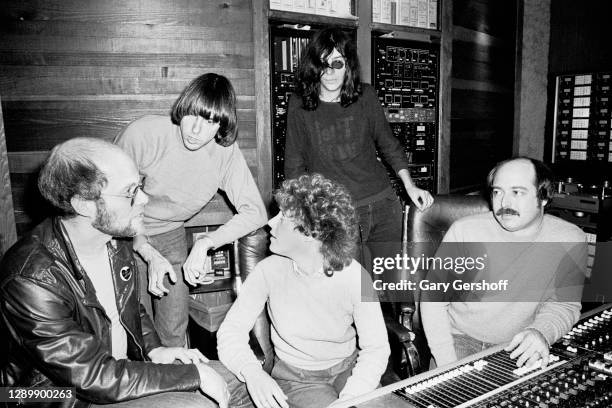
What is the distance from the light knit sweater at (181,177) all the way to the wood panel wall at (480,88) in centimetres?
235

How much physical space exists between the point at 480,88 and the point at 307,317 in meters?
3.38

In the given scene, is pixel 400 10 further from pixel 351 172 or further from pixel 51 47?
pixel 51 47

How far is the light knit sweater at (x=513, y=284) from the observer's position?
195 cm

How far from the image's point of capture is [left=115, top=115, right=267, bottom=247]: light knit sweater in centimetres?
221

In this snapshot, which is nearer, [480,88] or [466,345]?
[466,345]

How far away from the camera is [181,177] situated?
229 cm

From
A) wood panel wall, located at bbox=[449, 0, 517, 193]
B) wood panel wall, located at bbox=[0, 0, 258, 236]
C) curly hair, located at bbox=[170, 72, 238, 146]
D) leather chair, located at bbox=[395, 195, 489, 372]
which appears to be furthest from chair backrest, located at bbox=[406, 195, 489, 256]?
wood panel wall, located at bbox=[449, 0, 517, 193]

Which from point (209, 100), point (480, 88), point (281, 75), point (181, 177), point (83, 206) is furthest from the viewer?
point (480, 88)

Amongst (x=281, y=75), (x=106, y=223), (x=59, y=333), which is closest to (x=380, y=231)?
(x=281, y=75)

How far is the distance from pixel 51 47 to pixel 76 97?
29 centimetres

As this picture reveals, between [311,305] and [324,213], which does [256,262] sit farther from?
[324,213]

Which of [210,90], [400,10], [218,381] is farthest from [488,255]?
[400,10]

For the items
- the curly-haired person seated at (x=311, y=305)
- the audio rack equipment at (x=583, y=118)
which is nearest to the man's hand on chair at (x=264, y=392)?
the curly-haired person seated at (x=311, y=305)

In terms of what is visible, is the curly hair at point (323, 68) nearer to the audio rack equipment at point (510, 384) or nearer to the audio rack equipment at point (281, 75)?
the audio rack equipment at point (281, 75)
